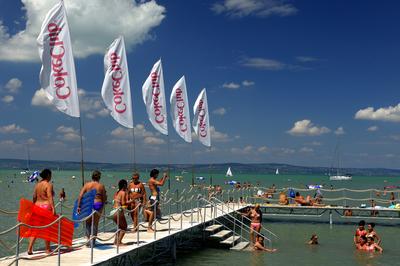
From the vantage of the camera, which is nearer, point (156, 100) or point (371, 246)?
point (371, 246)

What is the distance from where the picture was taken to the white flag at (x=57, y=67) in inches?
531

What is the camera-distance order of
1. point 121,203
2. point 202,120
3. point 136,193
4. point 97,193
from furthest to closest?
point 202,120 < point 136,193 < point 121,203 < point 97,193

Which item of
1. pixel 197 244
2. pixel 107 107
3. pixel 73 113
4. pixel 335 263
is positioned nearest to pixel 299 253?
pixel 335 263

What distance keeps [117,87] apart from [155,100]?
4.16m

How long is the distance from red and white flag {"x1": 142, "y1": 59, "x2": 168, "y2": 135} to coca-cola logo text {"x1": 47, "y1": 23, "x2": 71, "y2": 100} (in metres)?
7.34

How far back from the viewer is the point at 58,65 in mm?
13648

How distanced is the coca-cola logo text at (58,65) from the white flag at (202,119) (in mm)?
14371

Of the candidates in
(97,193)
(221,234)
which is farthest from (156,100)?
(97,193)

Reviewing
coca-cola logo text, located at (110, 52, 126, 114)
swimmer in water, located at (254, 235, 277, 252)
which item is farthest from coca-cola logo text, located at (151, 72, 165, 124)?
swimmer in water, located at (254, 235, 277, 252)

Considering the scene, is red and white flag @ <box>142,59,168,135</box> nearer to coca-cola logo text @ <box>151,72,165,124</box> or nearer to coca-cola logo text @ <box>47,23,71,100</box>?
coca-cola logo text @ <box>151,72,165,124</box>

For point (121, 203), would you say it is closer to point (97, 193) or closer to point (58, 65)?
point (97, 193)

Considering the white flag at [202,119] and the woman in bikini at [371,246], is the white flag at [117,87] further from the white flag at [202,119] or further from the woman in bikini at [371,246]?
the woman in bikini at [371,246]

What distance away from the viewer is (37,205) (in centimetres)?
1126

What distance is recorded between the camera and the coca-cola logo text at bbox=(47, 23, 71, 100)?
13550 mm
